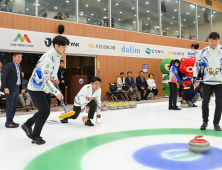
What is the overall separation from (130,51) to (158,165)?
8.94m

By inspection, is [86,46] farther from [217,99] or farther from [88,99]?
[217,99]

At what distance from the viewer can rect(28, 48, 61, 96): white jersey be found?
2.66 meters

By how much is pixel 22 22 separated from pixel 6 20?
1.72 feet

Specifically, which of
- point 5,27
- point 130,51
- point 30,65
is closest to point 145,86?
point 130,51

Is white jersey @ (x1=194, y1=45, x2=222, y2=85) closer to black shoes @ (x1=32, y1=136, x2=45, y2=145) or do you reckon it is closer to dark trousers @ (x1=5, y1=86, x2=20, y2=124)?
black shoes @ (x1=32, y1=136, x2=45, y2=145)

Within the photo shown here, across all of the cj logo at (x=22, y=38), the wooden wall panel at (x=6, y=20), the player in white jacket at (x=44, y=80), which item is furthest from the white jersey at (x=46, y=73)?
the wooden wall panel at (x=6, y=20)

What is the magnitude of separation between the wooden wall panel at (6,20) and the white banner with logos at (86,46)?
0.57ft

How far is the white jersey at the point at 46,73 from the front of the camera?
266 centimetres

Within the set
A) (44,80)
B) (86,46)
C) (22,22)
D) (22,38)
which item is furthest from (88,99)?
(86,46)

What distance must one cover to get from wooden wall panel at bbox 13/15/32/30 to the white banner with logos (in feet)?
0.54

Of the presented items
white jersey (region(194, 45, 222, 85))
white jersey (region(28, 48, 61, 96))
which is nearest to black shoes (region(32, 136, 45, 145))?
white jersey (region(28, 48, 61, 96))

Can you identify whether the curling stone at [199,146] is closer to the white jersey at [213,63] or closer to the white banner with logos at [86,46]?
the white jersey at [213,63]

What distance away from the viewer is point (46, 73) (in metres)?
2.65

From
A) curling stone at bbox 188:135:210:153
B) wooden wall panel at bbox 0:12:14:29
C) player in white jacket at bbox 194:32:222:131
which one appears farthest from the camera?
wooden wall panel at bbox 0:12:14:29
